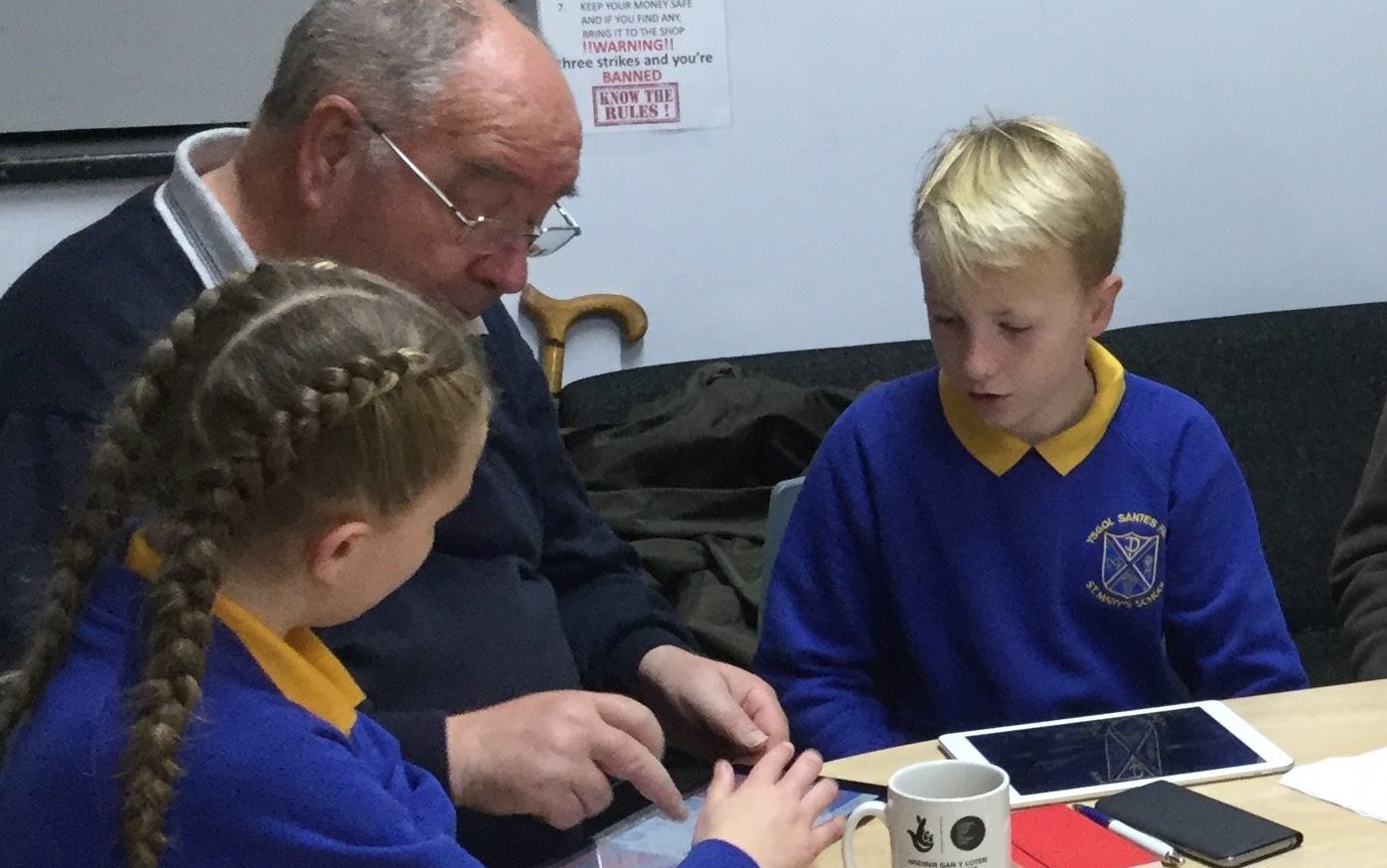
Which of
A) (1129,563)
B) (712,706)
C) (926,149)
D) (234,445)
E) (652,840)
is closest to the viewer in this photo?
(234,445)

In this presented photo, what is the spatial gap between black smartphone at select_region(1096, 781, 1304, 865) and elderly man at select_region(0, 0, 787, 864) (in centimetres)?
35

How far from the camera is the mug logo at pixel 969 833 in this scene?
2.83 ft

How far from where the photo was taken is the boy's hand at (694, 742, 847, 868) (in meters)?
0.93

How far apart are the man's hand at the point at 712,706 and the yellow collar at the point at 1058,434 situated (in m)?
0.33

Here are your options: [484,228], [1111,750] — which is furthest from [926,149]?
[1111,750]

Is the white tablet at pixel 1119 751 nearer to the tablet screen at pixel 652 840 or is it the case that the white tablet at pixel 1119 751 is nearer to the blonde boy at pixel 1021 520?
the tablet screen at pixel 652 840

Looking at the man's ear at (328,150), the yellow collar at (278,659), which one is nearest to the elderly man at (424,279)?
the man's ear at (328,150)

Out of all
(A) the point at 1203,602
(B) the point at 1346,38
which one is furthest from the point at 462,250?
(B) the point at 1346,38

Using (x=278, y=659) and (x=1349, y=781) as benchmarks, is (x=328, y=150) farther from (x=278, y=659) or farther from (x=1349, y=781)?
(x=1349, y=781)

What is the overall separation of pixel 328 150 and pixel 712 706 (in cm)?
60

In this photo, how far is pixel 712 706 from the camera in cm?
130

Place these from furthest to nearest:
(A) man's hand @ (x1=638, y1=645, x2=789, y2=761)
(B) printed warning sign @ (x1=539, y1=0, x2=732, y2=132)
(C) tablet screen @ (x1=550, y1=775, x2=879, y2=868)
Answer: (B) printed warning sign @ (x1=539, y1=0, x2=732, y2=132), (A) man's hand @ (x1=638, y1=645, x2=789, y2=761), (C) tablet screen @ (x1=550, y1=775, x2=879, y2=868)

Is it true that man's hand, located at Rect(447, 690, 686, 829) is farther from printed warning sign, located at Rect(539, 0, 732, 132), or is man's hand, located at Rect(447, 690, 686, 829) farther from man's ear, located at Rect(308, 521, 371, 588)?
printed warning sign, located at Rect(539, 0, 732, 132)

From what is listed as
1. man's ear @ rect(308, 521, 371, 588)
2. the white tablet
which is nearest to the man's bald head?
man's ear @ rect(308, 521, 371, 588)
